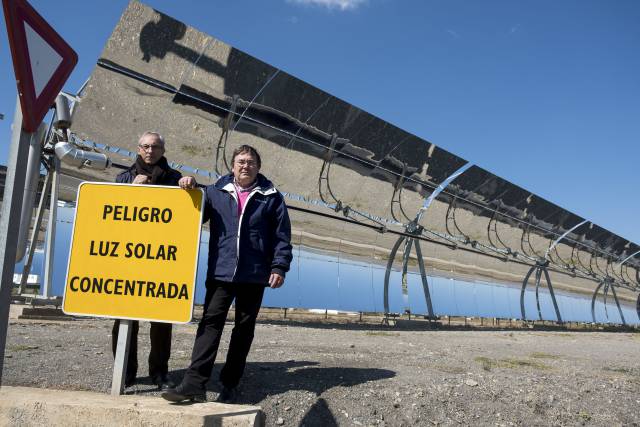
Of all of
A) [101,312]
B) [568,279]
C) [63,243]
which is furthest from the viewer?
[568,279]

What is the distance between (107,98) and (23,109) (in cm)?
746

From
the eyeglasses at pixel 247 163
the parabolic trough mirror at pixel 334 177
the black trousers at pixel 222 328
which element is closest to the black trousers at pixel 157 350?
the black trousers at pixel 222 328

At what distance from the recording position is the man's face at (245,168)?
3.78m

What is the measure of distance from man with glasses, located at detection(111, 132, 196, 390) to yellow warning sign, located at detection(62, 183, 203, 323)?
18.9 inches

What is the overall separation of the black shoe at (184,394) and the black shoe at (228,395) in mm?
250

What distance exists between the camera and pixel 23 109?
2158mm

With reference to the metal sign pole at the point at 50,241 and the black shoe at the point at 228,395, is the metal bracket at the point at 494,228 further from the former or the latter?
the black shoe at the point at 228,395

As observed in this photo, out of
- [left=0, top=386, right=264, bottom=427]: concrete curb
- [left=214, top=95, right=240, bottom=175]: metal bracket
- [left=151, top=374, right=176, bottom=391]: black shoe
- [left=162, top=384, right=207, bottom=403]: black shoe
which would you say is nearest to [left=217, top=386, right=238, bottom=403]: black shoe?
[left=162, top=384, right=207, bottom=403]: black shoe

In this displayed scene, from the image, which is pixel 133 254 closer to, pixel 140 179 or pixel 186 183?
pixel 186 183

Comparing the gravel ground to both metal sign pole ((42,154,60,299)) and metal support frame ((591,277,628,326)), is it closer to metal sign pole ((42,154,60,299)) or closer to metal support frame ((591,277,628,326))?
metal sign pole ((42,154,60,299))

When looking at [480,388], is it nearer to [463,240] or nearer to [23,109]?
[23,109]

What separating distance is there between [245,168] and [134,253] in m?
1.07

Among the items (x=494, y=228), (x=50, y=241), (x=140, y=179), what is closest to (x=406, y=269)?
(x=494, y=228)

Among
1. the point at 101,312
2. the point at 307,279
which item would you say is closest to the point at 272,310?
the point at 307,279
